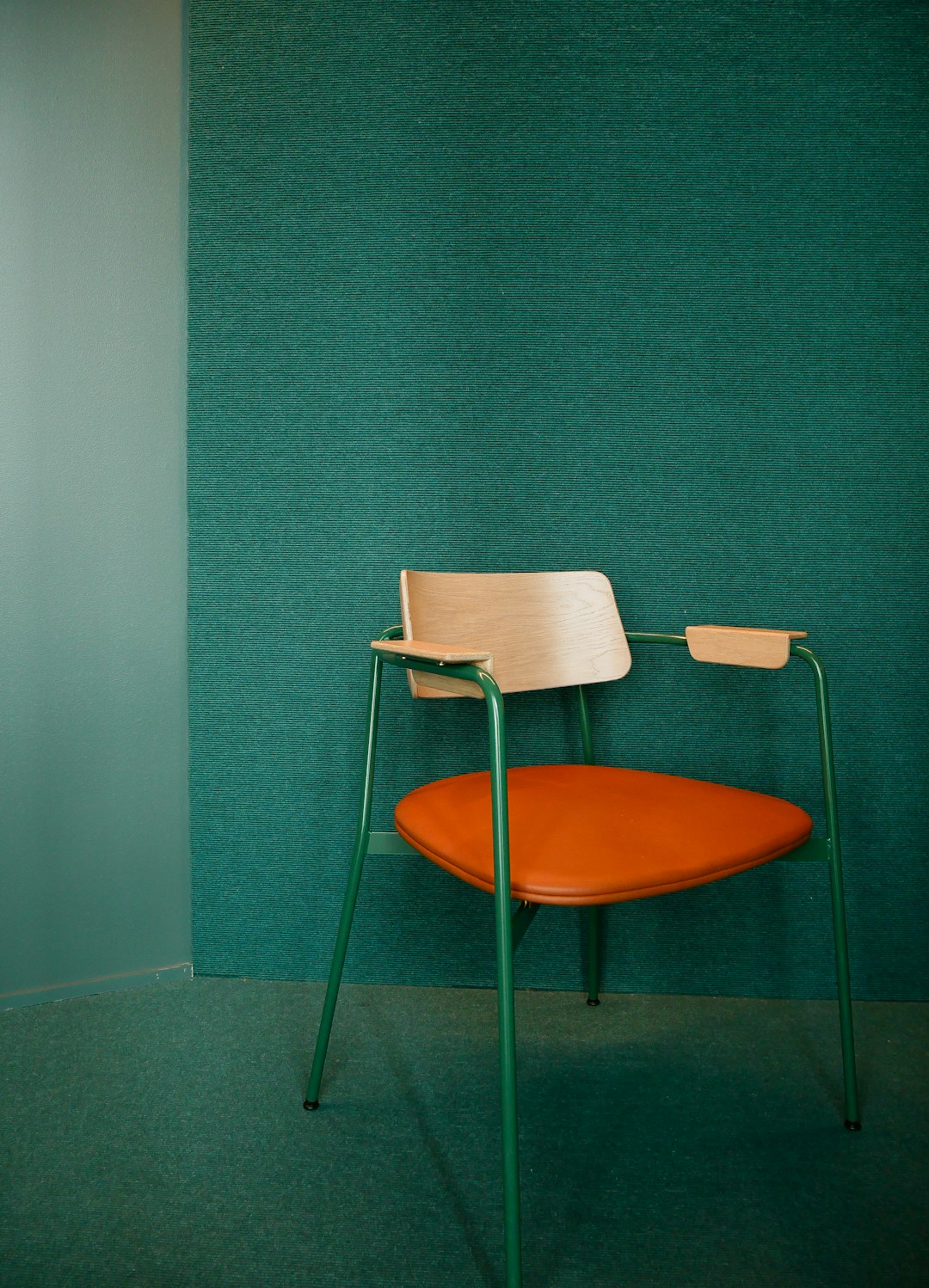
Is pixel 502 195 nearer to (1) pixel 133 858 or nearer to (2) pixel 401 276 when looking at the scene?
(2) pixel 401 276

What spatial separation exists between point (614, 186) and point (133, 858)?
1.63 m

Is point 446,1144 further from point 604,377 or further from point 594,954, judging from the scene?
point 604,377

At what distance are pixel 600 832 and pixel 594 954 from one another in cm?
65

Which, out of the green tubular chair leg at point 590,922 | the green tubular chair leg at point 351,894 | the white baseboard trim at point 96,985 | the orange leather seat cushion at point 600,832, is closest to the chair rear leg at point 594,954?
the green tubular chair leg at point 590,922

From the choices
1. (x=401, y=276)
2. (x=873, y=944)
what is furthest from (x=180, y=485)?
(x=873, y=944)

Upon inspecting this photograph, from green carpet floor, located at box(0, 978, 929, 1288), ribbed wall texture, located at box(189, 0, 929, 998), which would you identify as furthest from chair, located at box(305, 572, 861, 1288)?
ribbed wall texture, located at box(189, 0, 929, 998)

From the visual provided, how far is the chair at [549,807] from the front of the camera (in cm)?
90

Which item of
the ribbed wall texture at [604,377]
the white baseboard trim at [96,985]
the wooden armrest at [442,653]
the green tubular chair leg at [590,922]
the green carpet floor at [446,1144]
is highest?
the ribbed wall texture at [604,377]

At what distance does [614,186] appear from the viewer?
162 cm

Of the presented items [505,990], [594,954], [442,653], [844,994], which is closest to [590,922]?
[594,954]

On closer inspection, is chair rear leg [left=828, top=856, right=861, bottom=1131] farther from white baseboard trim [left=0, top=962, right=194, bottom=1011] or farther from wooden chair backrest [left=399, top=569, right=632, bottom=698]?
white baseboard trim [left=0, top=962, right=194, bottom=1011]

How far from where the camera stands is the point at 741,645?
49.4 inches

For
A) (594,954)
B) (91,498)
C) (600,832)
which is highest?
(91,498)

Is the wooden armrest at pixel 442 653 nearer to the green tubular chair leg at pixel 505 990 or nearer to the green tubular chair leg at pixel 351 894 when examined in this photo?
the green tubular chair leg at pixel 505 990
